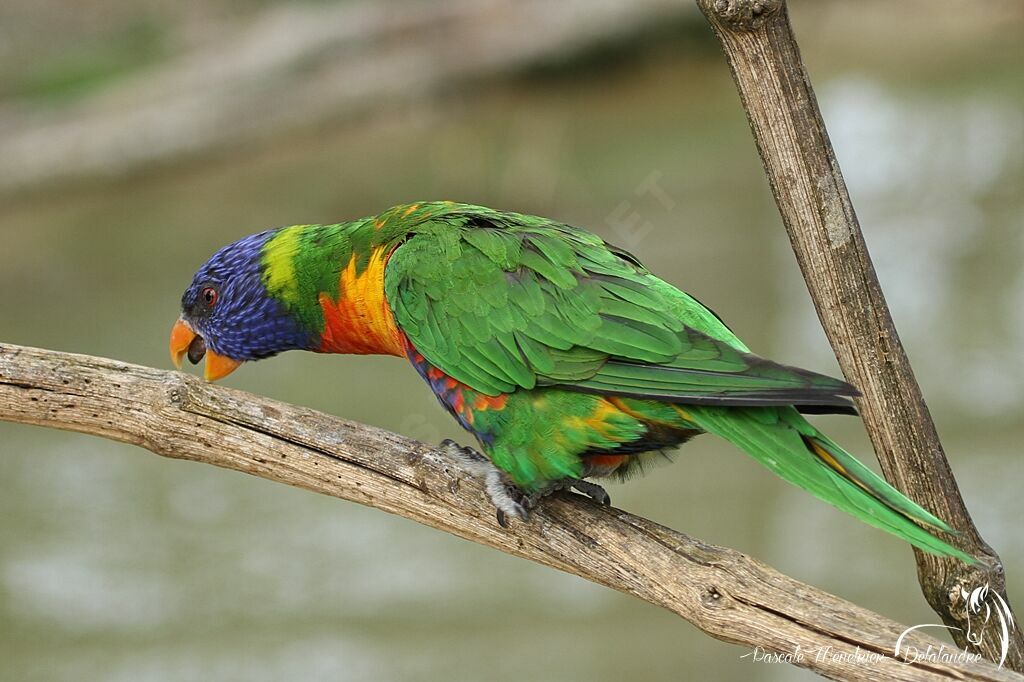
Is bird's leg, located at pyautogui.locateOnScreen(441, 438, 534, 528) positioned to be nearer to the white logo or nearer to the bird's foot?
the bird's foot

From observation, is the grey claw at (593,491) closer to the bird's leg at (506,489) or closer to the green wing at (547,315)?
the bird's leg at (506,489)

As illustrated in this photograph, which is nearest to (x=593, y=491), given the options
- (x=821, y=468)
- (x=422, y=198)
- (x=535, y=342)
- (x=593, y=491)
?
(x=593, y=491)

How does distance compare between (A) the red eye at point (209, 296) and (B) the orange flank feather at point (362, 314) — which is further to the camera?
(A) the red eye at point (209, 296)

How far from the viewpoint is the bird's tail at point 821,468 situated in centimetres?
177

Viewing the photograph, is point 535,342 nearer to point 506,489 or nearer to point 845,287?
point 506,489

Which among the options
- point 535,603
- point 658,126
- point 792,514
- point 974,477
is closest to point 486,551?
point 535,603

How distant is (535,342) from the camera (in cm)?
218

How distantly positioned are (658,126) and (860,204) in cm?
185

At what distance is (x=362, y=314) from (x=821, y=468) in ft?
3.57

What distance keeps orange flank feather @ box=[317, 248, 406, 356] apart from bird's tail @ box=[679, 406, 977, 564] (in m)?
0.76

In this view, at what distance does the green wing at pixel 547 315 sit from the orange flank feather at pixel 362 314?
0.20 feet

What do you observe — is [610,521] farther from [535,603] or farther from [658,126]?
[658,126]
